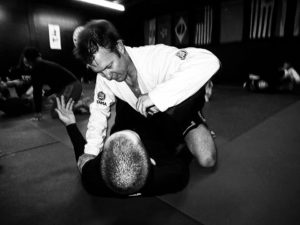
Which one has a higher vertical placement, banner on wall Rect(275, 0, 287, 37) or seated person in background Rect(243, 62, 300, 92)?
banner on wall Rect(275, 0, 287, 37)

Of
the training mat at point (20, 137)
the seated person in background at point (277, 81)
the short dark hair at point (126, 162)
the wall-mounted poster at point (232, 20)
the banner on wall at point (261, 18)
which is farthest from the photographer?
the wall-mounted poster at point (232, 20)

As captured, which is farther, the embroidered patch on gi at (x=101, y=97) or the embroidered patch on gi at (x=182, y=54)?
the embroidered patch on gi at (x=101, y=97)

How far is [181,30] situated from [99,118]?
26.3ft

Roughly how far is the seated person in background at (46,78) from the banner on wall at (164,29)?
6514 mm

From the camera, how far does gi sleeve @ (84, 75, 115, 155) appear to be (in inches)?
56.9

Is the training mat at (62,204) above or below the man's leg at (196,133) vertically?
below

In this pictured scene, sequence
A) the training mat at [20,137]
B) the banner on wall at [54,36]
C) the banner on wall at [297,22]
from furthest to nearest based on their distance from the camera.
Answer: the banner on wall at [54,36]
the banner on wall at [297,22]
the training mat at [20,137]

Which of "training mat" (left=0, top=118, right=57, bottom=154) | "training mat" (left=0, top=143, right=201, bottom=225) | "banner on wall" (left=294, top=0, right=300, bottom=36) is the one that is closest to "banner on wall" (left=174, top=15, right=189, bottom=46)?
"banner on wall" (left=294, top=0, right=300, bottom=36)

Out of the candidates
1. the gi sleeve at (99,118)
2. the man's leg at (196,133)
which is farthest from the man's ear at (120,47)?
the man's leg at (196,133)

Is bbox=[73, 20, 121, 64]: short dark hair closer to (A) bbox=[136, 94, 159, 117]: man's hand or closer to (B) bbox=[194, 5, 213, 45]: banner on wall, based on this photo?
(A) bbox=[136, 94, 159, 117]: man's hand

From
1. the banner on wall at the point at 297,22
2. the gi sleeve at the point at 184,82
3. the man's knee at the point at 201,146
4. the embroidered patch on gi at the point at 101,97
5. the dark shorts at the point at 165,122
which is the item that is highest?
the banner on wall at the point at 297,22

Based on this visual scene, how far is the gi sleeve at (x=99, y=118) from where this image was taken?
4.75ft

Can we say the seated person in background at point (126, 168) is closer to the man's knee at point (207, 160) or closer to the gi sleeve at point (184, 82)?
the gi sleeve at point (184, 82)

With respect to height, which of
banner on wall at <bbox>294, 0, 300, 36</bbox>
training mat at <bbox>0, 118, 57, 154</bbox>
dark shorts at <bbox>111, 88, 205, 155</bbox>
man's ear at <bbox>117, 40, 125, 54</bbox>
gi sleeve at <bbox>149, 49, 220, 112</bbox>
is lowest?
training mat at <bbox>0, 118, 57, 154</bbox>
